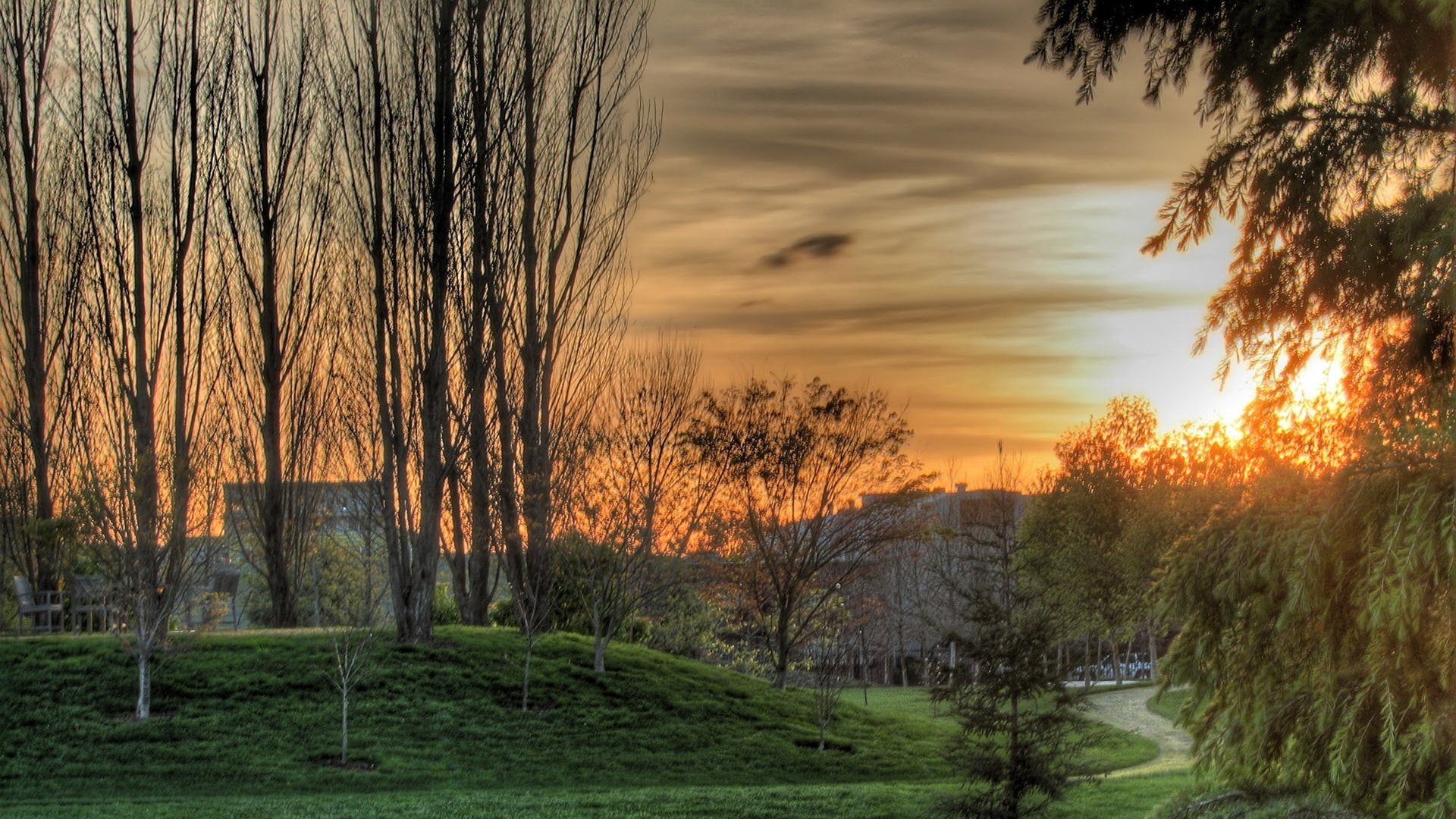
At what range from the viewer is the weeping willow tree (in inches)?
211

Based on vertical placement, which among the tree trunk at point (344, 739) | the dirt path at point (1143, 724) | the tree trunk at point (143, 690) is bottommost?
the dirt path at point (1143, 724)

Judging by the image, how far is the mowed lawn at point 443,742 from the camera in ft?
45.2

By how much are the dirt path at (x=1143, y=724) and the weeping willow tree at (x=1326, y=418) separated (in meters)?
11.0

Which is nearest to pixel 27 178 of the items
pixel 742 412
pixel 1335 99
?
pixel 742 412

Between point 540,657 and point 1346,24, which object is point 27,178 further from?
point 1346,24

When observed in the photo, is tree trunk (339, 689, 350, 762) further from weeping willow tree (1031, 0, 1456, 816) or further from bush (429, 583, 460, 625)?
weeping willow tree (1031, 0, 1456, 816)

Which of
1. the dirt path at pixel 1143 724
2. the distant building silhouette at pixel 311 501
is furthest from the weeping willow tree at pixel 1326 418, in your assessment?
the distant building silhouette at pixel 311 501

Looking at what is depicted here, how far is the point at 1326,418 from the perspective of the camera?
22.8 feet

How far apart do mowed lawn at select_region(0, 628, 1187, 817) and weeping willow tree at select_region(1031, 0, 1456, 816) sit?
7221 millimetres

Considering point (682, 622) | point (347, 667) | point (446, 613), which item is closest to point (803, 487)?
point (682, 622)

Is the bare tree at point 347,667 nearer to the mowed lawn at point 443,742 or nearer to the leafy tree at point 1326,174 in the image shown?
the mowed lawn at point 443,742

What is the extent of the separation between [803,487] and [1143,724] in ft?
29.5

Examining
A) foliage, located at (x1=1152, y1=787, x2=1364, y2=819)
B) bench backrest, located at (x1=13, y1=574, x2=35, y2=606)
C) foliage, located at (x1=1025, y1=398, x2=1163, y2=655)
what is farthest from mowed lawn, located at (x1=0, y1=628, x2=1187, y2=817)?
foliage, located at (x1=1025, y1=398, x2=1163, y2=655)

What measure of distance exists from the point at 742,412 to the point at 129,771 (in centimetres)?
1447
